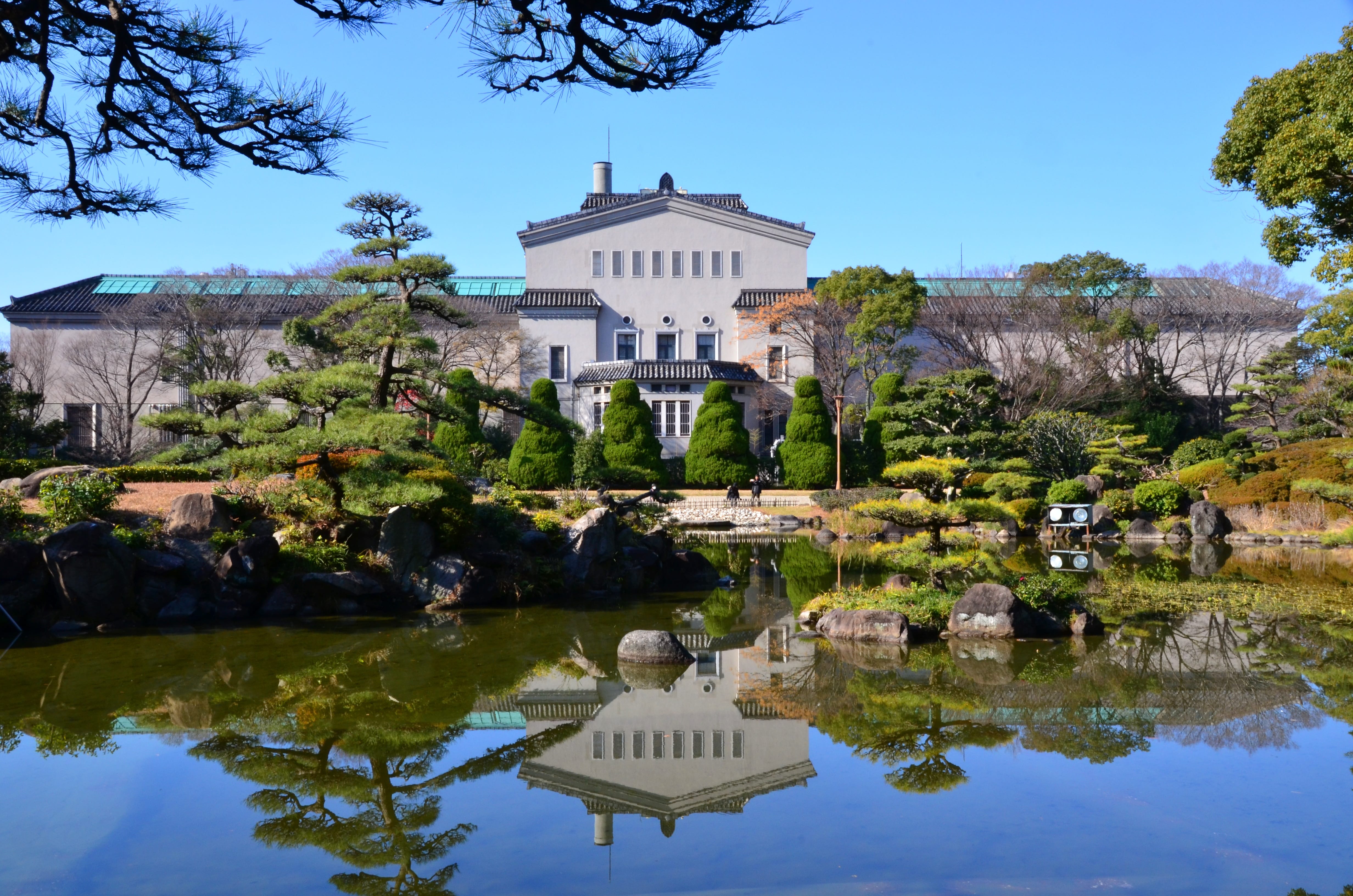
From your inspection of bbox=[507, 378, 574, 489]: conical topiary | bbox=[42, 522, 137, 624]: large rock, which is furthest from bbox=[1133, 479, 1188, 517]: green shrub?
bbox=[42, 522, 137, 624]: large rock

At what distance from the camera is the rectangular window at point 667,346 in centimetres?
3422

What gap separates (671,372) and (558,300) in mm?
5210

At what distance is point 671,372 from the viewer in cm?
3130

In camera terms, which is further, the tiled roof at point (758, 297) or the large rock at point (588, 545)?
the tiled roof at point (758, 297)

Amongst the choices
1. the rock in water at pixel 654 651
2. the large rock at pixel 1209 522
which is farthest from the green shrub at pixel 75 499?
the large rock at pixel 1209 522

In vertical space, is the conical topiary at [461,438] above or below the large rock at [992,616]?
above

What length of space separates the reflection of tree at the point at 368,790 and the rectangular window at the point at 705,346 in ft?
90.1

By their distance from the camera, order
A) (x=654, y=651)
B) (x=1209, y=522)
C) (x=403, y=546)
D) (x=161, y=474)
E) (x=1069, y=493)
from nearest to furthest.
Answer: (x=654, y=651) → (x=403, y=546) → (x=161, y=474) → (x=1209, y=522) → (x=1069, y=493)

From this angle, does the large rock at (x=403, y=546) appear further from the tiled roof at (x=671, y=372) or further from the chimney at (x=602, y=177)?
the chimney at (x=602, y=177)

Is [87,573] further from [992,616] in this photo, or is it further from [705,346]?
[705,346]

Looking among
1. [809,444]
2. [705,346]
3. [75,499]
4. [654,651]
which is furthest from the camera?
[705,346]

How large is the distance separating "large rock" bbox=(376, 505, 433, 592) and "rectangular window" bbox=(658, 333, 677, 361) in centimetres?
2255

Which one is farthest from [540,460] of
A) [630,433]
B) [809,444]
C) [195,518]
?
[195,518]

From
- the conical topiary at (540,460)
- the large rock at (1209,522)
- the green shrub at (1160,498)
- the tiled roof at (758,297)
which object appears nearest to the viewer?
the large rock at (1209,522)
